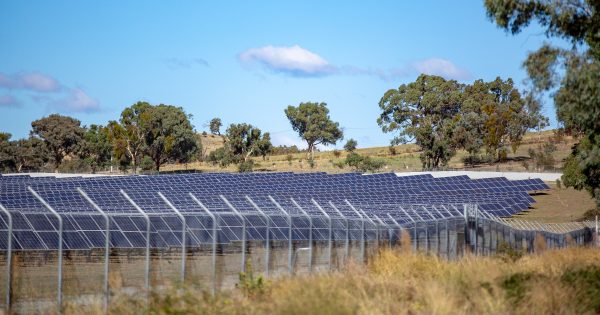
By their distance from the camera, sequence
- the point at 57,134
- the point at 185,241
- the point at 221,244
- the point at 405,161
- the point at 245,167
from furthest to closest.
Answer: the point at 57,134
the point at 405,161
the point at 245,167
the point at 221,244
the point at 185,241

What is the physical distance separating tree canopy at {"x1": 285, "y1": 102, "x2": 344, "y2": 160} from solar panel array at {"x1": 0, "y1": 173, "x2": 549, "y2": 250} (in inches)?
2560

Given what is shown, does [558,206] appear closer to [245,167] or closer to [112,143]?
[245,167]

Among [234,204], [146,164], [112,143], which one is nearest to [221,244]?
[234,204]

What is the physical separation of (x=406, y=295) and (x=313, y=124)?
12144 centimetres

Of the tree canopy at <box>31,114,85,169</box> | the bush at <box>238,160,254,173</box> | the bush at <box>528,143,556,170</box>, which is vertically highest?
the tree canopy at <box>31,114,85,169</box>

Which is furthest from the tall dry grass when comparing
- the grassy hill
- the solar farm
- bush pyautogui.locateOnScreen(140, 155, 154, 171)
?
bush pyautogui.locateOnScreen(140, 155, 154, 171)

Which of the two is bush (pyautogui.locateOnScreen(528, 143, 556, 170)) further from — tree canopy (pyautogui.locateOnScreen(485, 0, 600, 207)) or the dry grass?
tree canopy (pyautogui.locateOnScreen(485, 0, 600, 207))

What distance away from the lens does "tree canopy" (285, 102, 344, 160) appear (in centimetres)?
13850

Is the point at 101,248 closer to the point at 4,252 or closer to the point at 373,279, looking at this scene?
the point at 4,252

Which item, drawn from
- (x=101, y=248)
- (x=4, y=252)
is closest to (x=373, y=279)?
(x=101, y=248)

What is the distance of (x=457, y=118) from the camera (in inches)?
Result: 4823

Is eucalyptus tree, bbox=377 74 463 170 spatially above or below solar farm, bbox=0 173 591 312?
above

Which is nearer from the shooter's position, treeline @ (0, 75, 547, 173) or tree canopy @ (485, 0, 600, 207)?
tree canopy @ (485, 0, 600, 207)

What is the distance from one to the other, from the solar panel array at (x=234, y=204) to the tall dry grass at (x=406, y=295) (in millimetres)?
4602
